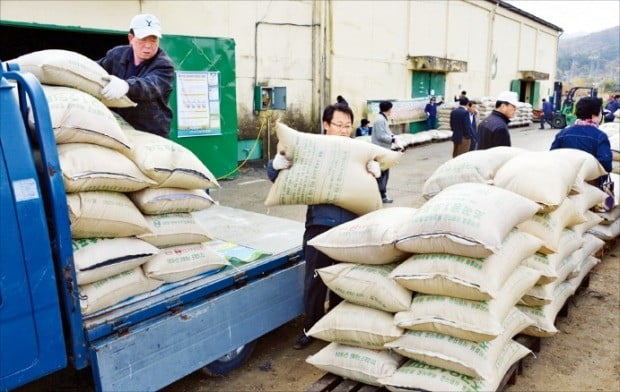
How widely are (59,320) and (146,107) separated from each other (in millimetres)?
1614

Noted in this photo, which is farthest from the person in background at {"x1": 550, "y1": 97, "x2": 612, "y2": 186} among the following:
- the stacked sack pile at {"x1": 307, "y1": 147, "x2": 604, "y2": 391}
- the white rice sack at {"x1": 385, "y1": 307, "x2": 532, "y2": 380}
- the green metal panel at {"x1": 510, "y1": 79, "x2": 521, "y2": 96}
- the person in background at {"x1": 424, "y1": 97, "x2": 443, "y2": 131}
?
the green metal panel at {"x1": 510, "y1": 79, "x2": 521, "y2": 96}

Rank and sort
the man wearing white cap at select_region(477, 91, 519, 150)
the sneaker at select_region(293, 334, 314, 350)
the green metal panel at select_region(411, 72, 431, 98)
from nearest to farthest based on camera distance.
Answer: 1. the sneaker at select_region(293, 334, 314, 350)
2. the man wearing white cap at select_region(477, 91, 519, 150)
3. the green metal panel at select_region(411, 72, 431, 98)

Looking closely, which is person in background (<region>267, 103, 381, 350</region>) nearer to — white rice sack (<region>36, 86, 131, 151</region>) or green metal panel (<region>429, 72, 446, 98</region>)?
white rice sack (<region>36, 86, 131, 151</region>)

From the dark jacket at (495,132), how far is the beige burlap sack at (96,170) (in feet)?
13.5

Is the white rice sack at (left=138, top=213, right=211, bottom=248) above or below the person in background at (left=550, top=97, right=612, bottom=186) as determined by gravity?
below

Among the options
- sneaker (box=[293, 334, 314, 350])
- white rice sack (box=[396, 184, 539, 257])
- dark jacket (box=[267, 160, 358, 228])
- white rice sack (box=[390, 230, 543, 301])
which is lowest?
sneaker (box=[293, 334, 314, 350])

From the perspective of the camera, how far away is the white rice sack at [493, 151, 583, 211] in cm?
312

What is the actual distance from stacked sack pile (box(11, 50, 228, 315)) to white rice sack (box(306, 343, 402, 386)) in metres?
0.87

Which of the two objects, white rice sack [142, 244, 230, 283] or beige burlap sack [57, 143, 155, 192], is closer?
beige burlap sack [57, 143, 155, 192]

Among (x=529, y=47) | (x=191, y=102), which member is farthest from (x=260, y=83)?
(x=529, y=47)

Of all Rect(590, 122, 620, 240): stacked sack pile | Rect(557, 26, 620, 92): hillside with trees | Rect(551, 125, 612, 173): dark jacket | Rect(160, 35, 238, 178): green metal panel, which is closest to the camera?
Rect(551, 125, 612, 173): dark jacket

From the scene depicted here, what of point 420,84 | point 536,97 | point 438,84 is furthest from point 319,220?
point 536,97

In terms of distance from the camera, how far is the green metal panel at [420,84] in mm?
17031

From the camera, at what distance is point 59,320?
7.13 feet
